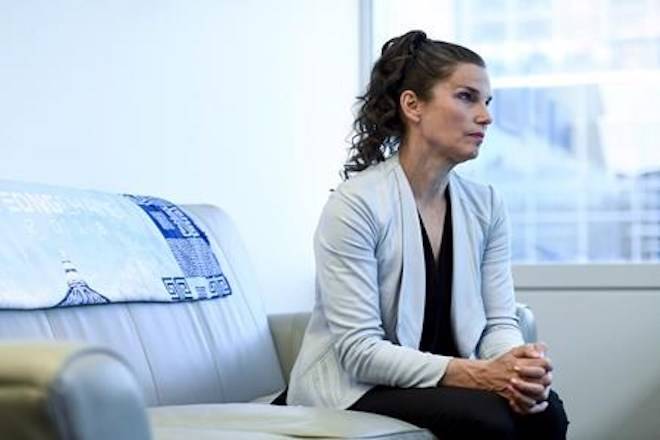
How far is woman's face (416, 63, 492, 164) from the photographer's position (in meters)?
2.00

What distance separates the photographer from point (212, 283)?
2.28 meters

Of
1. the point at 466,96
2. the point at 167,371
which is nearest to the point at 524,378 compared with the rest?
the point at 466,96

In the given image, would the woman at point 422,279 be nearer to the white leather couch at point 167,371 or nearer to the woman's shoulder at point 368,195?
the woman's shoulder at point 368,195

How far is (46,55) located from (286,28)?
1.08m

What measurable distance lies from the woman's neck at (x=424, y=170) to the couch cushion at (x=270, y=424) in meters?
0.48

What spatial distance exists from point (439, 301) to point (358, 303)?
18 centimetres

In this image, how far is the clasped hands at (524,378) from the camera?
1.74 meters

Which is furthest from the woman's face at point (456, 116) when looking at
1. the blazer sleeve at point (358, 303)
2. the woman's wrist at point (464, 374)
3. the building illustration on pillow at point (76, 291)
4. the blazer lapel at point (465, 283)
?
the building illustration on pillow at point (76, 291)

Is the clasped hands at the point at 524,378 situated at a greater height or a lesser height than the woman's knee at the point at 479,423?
greater

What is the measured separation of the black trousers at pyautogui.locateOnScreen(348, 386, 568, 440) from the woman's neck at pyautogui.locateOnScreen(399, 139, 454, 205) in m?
0.40

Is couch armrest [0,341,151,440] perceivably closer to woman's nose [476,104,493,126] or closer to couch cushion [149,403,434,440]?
couch cushion [149,403,434,440]

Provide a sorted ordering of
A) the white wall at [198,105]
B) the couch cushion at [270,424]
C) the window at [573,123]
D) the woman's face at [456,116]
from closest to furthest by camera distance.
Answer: the couch cushion at [270,424] < the woman's face at [456,116] < the white wall at [198,105] < the window at [573,123]

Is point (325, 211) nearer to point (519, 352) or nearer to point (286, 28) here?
point (519, 352)

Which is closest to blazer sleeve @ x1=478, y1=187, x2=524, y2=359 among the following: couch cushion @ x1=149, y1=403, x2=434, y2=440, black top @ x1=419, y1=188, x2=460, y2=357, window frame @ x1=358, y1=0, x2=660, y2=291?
black top @ x1=419, y1=188, x2=460, y2=357
